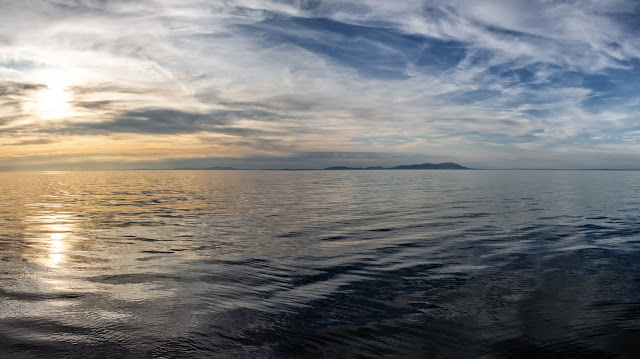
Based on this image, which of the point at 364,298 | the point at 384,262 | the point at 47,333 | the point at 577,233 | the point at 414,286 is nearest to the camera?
the point at 47,333

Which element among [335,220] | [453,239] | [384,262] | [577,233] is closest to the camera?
[384,262]

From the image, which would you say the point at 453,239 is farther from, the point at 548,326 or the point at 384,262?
the point at 548,326

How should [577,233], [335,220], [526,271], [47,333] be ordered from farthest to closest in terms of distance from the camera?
[335,220]
[577,233]
[526,271]
[47,333]

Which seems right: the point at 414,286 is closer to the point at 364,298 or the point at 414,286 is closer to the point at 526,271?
the point at 364,298

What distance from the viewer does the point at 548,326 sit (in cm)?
903

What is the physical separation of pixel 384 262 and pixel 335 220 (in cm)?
1246

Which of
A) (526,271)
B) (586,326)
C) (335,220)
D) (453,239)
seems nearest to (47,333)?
(586,326)

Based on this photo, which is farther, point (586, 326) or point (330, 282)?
point (330, 282)

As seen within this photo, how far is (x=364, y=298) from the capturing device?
10938mm

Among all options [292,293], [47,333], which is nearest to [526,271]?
[292,293]

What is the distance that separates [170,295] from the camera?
11086mm

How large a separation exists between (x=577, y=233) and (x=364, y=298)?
17.1m

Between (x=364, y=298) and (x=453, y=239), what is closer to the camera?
(x=364, y=298)

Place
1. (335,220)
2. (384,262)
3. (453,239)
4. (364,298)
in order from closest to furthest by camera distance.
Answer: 1. (364,298)
2. (384,262)
3. (453,239)
4. (335,220)
